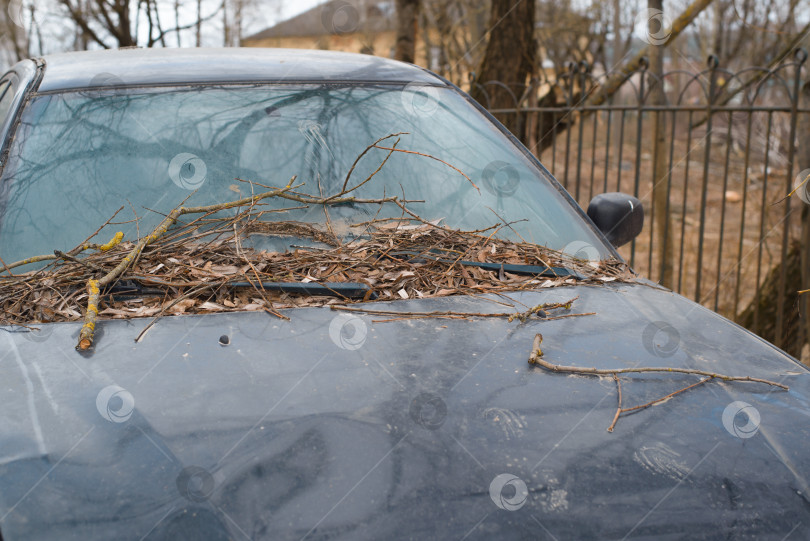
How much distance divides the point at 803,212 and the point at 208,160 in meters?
4.70

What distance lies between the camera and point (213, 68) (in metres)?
2.78

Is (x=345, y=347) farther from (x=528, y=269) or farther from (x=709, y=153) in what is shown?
(x=709, y=153)

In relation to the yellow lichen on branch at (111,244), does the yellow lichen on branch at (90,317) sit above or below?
below

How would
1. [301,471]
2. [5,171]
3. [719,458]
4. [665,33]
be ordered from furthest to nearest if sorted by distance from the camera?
[665,33]
[5,171]
[719,458]
[301,471]

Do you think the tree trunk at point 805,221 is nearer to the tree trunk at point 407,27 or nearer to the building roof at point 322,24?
the tree trunk at point 407,27

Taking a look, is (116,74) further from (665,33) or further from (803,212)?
(665,33)

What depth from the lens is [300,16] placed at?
56938mm

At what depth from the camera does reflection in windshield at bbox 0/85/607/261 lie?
88.6 inches

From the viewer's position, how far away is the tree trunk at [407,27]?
31.7ft

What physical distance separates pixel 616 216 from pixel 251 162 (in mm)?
1345

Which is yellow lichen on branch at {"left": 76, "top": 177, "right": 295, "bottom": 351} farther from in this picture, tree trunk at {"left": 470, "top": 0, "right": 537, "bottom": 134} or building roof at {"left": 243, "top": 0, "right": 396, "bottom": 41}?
building roof at {"left": 243, "top": 0, "right": 396, "bottom": 41}

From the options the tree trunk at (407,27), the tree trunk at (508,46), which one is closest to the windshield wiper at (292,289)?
the tree trunk at (508,46)

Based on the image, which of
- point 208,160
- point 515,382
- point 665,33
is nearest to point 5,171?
point 208,160

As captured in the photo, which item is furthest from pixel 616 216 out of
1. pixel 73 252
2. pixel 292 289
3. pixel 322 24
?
pixel 322 24
